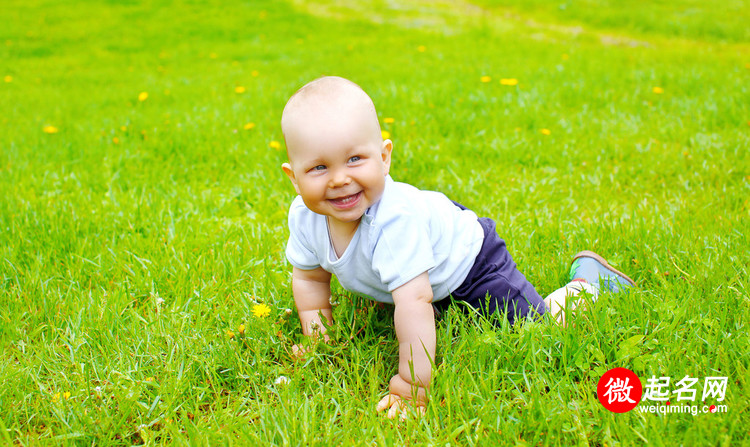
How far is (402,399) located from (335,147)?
0.86m

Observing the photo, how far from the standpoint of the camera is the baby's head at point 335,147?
1.71m

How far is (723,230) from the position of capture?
2773mm

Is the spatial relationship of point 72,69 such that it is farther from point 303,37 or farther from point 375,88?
point 375,88

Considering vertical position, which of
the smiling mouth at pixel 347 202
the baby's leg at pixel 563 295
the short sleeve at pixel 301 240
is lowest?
the baby's leg at pixel 563 295

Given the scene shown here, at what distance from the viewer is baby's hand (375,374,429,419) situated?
1.79m

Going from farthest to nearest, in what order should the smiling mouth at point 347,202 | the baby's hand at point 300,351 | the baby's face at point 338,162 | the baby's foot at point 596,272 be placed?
the baby's foot at point 596,272 → the baby's hand at point 300,351 → the smiling mouth at point 347,202 → the baby's face at point 338,162

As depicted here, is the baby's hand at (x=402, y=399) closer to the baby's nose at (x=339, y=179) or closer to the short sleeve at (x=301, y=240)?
the short sleeve at (x=301, y=240)

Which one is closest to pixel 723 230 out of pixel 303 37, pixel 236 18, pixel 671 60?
pixel 671 60

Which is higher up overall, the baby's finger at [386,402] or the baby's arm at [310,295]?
the baby's arm at [310,295]

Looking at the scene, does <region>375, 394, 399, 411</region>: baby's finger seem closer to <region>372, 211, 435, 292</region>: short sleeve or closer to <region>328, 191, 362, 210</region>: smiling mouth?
<region>372, 211, 435, 292</region>: short sleeve

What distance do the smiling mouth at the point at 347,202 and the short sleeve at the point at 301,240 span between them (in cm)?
29

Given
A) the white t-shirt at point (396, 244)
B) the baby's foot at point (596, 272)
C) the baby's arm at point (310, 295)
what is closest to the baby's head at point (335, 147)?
the white t-shirt at point (396, 244)

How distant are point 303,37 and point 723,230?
34.4 feet

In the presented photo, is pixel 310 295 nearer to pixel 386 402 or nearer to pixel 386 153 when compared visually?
pixel 386 402
